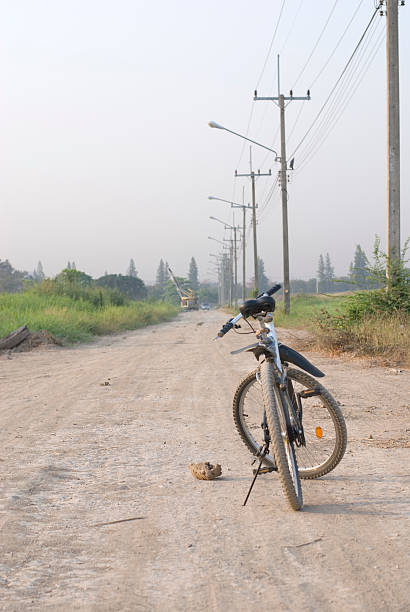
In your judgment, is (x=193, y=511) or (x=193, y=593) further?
(x=193, y=511)

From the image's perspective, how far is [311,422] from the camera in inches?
183

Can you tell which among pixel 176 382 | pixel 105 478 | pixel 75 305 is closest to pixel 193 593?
pixel 105 478

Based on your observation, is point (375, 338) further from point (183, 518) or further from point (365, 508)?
point (183, 518)

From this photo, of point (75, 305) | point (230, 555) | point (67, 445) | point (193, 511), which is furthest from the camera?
point (75, 305)

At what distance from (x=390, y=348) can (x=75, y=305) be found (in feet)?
64.7

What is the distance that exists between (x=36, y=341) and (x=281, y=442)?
14.4m

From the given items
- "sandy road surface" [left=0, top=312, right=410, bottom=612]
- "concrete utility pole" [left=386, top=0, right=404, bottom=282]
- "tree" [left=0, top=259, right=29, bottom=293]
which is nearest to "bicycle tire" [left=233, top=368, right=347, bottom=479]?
"sandy road surface" [left=0, top=312, right=410, bottom=612]

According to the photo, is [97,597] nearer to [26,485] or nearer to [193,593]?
[193,593]

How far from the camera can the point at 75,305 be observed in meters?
28.7

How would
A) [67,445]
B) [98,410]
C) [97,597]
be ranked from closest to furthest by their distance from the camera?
[97,597], [67,445], [98,410]

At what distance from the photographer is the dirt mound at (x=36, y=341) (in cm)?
1660

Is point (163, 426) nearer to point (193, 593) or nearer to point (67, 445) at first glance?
point (67, 445)

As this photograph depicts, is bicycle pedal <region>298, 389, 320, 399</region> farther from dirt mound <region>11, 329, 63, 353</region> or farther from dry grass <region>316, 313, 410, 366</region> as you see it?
dirt mound <region>11, 329, 63, 353</region>

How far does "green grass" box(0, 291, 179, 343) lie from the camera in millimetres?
19656
